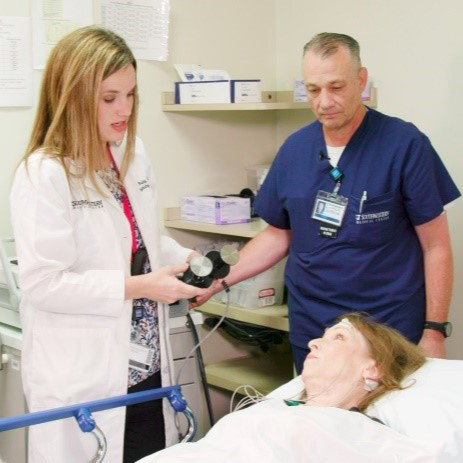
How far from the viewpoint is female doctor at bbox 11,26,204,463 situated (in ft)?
5.75

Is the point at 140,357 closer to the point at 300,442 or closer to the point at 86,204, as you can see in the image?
the point at 86,204

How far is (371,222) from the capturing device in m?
2.12

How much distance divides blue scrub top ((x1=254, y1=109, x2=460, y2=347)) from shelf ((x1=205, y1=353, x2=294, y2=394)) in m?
0.83

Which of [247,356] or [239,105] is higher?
[239,105]

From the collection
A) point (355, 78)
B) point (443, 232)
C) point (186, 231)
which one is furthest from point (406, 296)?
point (186, 231)

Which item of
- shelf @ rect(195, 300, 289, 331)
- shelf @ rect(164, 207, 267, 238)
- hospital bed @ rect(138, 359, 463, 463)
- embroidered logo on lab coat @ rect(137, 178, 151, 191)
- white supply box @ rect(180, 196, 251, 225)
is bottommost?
shelf @ rect(195, 300, 289, 331)

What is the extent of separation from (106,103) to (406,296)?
0.96 metres

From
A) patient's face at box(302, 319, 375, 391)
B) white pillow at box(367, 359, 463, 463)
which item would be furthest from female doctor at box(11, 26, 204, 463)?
white pillow at box(367, 359, 463, 463)

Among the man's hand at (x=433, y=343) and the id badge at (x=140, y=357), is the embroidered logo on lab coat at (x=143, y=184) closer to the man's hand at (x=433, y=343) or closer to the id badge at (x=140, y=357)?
the id badge at (x=140, y=357)

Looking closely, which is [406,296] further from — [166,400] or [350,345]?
[166,400]

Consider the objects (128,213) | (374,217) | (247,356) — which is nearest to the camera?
(128,213)

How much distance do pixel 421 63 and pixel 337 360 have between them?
1467mm

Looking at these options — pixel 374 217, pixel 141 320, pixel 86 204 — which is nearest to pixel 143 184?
pixel 86 204

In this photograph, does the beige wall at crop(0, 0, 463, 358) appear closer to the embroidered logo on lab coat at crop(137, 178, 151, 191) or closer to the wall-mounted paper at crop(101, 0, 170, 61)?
the wall-mounted paper at crop(101, 0, 170, 61)
